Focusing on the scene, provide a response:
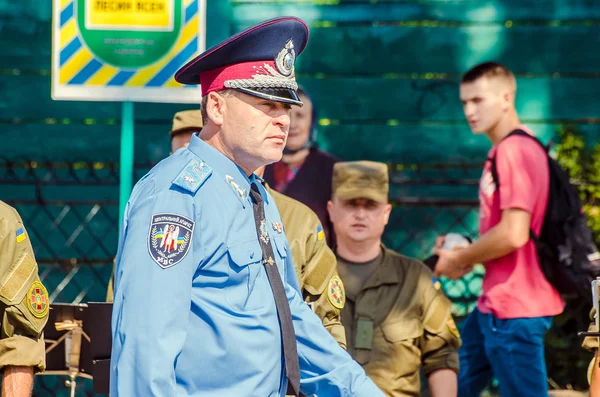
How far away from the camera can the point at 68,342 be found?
507cm

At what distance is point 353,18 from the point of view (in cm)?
789

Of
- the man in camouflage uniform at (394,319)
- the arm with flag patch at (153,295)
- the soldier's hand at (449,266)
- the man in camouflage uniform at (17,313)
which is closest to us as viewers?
the arm with flag patch at (153,295)

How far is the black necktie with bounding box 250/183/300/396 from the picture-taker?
327 centimetres

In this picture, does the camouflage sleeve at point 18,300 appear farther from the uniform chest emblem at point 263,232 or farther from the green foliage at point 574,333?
the green foliage at point 574,333

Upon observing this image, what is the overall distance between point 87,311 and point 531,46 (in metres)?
4.28

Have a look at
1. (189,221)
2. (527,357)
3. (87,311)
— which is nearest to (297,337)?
(189,221)

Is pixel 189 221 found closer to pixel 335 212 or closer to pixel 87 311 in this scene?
pixel 87 311

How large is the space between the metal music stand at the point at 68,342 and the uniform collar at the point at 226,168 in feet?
5.97

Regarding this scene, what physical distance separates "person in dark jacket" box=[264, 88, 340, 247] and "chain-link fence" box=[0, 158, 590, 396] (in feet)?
3.08

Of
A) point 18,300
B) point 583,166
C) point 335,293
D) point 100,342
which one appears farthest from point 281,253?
point 583,166

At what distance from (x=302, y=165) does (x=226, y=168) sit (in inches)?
138

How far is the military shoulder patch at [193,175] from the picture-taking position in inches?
123

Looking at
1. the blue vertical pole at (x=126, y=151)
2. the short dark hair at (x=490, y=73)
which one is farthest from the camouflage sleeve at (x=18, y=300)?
the short dark hair at (x=490, y=73)

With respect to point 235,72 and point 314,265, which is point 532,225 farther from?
point 235,72
